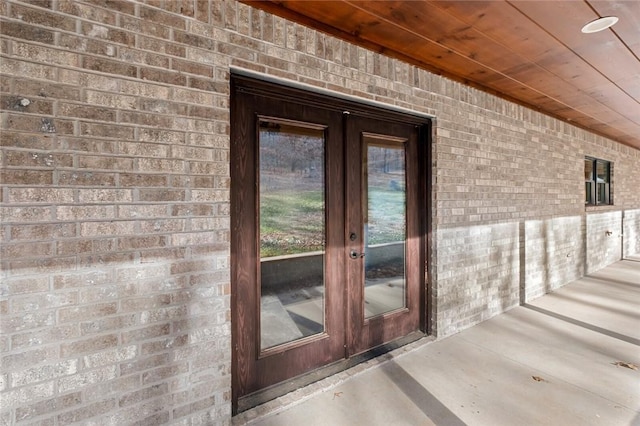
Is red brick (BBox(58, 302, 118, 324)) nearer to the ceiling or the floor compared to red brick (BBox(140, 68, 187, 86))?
nearer to the floor

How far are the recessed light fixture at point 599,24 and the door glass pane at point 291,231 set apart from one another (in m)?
2.10

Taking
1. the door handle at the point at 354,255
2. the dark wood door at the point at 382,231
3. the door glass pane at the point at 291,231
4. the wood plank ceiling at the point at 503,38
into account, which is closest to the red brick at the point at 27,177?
the door glass pane at the point at 291,231

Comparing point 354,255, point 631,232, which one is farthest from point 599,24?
point 631,232

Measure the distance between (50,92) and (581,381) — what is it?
3880 mm

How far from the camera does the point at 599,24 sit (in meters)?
2.38

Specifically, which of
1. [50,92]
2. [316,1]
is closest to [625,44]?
[316,1]

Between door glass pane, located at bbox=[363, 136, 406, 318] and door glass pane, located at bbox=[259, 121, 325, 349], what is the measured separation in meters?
0.52

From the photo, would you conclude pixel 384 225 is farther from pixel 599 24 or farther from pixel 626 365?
pixel 626 365

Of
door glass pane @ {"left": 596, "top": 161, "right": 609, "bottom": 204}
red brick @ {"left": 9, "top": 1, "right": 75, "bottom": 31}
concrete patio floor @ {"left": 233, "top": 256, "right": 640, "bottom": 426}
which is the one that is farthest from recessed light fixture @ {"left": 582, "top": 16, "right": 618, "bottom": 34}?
door glass pane @ {"left": 596, "top": 161, "right": 609, "bottom": 204}

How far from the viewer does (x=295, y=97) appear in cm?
249

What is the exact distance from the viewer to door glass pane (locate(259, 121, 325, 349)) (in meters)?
2.44

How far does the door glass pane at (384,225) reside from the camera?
3016mm

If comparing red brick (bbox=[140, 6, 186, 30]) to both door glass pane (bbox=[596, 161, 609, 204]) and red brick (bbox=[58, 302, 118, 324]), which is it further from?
door glass pane (bbox=[596, 161, 609, 204])

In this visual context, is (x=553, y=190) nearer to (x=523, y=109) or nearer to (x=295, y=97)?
(x=523, y=109)
